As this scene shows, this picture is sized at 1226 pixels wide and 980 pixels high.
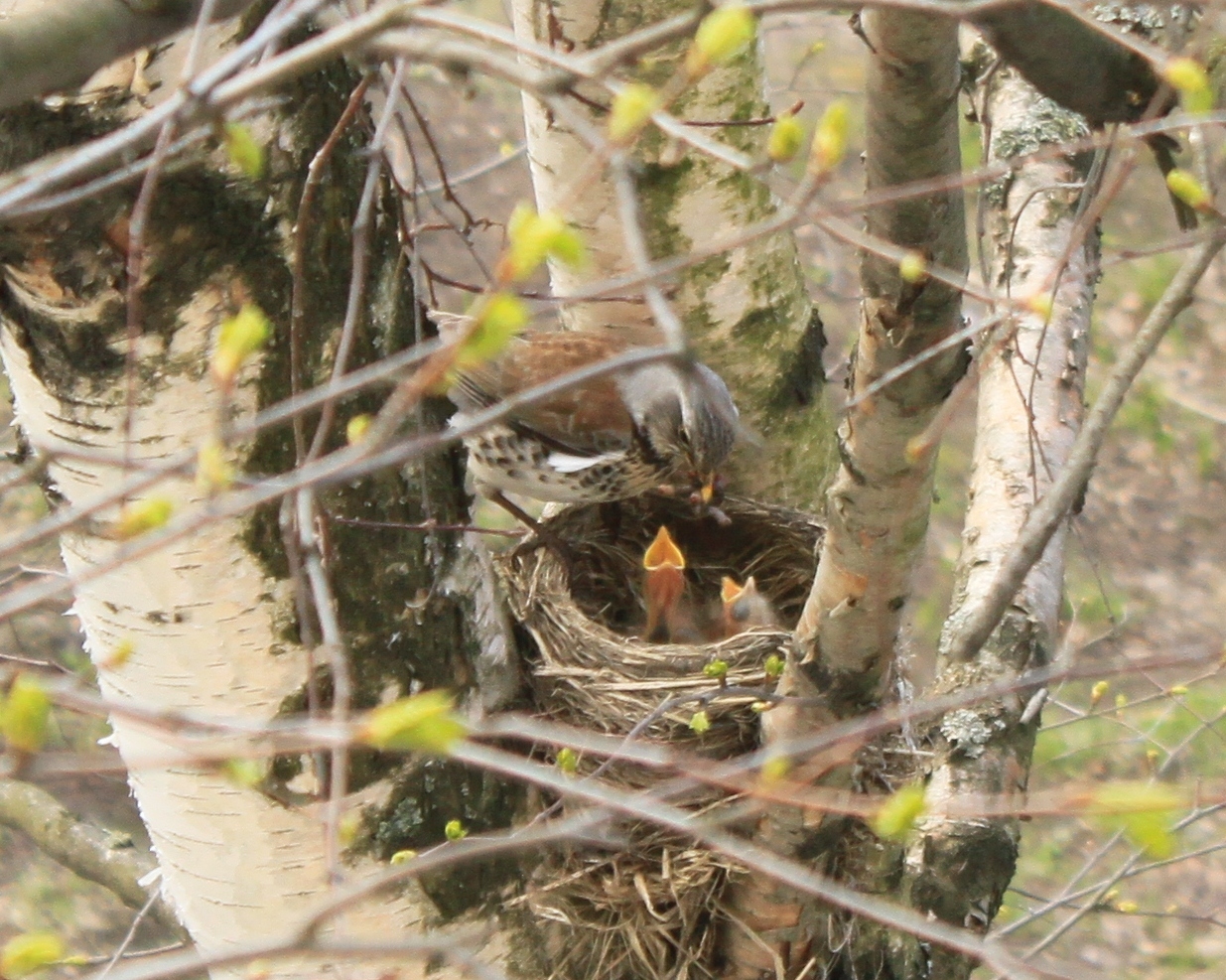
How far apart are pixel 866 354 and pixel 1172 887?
19.7 ft

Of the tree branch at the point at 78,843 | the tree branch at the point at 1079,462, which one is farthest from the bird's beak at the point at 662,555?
the tree branch at the point at 1079,462

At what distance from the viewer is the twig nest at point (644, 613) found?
115 inches

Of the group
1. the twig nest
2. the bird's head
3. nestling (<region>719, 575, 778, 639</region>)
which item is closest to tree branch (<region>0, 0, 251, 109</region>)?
the twig nest

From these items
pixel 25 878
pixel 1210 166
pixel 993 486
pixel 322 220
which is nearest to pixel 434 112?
pixel 25 878

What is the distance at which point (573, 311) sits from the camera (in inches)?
135

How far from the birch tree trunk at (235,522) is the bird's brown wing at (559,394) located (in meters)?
0.90

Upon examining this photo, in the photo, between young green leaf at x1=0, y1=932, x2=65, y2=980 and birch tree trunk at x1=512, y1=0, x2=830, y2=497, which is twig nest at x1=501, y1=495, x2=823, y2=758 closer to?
birch tree trunk at x1=512, y1=0, x2=830, y2=497

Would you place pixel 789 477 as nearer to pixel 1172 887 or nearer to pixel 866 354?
pixel 866 354

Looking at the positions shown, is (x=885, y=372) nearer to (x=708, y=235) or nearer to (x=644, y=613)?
(x=708, y=235)

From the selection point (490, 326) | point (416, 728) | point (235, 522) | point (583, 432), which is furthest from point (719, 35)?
point (583, 432)

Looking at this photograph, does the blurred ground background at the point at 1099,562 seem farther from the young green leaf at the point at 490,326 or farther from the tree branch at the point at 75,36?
the young green leaf at the point at 490,326

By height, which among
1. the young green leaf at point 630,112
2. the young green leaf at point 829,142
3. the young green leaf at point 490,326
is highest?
the young green leaf at point 630,112

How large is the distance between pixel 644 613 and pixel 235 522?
1.97 m

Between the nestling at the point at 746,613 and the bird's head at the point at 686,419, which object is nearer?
the bird's head at the point at 686,419
